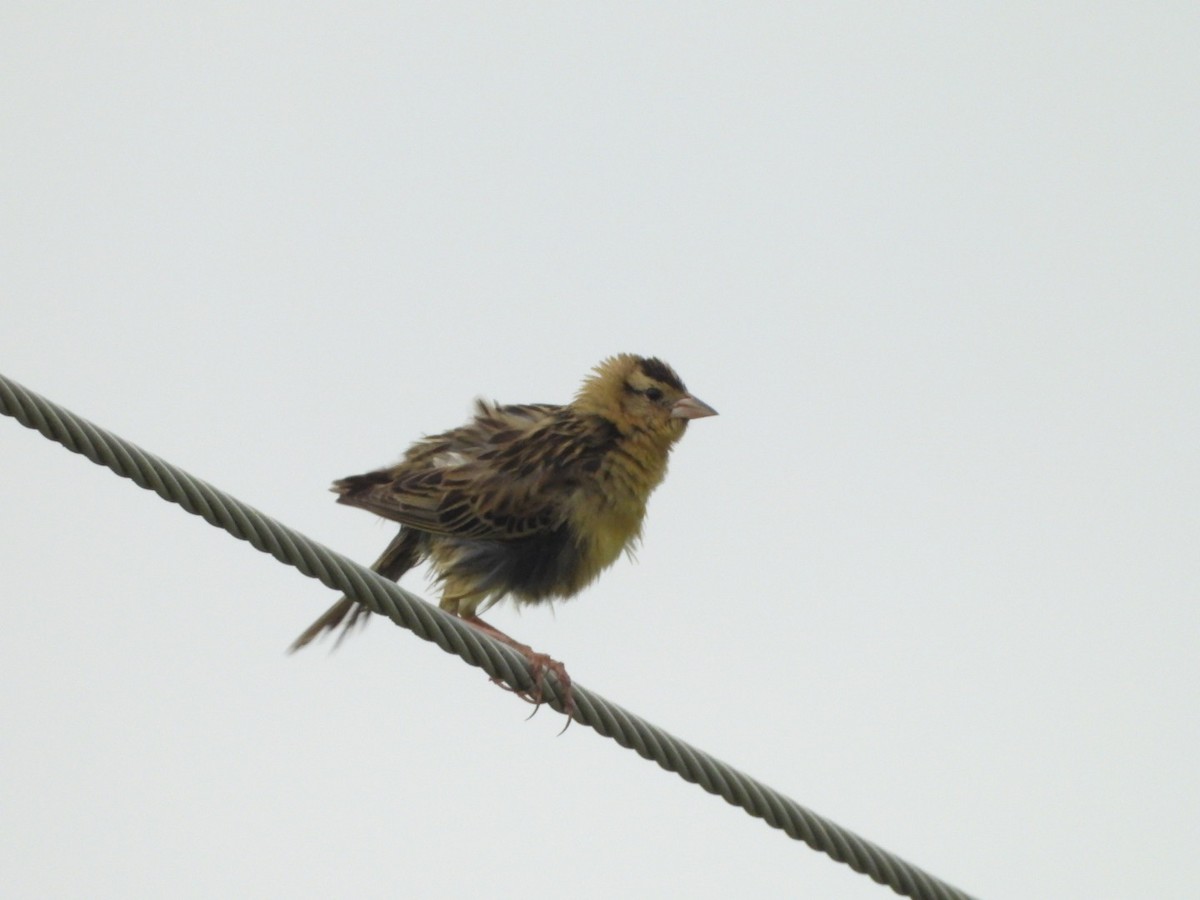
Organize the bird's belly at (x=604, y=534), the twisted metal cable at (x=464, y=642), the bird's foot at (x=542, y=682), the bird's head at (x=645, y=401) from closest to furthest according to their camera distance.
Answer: the twisted metal cable at (x=464, y=642) → the bird's foot at (x=542, y=682) → the bird's belly at (x=604, y=534) → the bird's head at (x=645, y=401)

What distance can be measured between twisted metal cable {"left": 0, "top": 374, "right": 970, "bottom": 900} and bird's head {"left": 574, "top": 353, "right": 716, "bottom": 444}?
2.41 meters

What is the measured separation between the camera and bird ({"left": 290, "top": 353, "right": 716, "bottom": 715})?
7930mm

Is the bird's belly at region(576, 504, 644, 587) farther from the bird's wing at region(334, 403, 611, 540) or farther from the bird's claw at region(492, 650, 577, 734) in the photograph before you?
the bird's claw at region(492, 650, 577, 734)

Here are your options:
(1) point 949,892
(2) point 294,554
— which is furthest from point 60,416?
(1) point 949,892

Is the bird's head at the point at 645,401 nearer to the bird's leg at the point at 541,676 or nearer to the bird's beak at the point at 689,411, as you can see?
the bird's beak at the point at 689,411

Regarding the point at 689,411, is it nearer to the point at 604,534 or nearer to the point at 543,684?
the point at 604,534

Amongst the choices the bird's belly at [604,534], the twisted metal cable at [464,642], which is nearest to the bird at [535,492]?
the bird's belly at [604,534]

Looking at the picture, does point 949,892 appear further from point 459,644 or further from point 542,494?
point 542,494

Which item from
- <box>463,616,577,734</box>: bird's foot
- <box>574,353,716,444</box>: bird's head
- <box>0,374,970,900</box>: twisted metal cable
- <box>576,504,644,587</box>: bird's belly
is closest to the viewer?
<box>0,374,970,900</box>: twisted metal cable

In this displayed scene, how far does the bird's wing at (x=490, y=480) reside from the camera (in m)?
7.91

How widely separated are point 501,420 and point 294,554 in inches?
141

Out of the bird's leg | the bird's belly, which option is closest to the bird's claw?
the bird's leg

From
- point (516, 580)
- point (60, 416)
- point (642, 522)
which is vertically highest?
point (642, 522)

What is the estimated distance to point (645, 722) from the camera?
18.5ft
